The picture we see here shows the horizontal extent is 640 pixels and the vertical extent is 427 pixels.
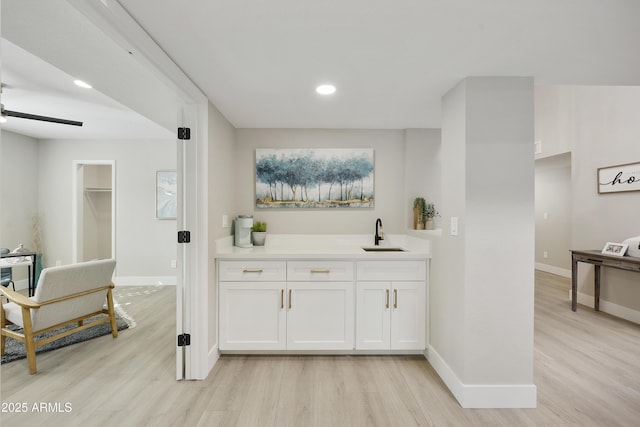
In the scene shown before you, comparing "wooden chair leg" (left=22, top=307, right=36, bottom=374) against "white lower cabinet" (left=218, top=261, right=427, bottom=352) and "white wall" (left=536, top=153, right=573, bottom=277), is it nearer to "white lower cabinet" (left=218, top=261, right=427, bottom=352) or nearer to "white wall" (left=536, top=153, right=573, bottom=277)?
"white lower cabinet" (left=218, top=261, right=427, bottom=352)

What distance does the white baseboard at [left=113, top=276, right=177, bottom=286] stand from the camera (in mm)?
4949

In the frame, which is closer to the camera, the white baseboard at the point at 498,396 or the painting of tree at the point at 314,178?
the white baseboard at the point at 498,396

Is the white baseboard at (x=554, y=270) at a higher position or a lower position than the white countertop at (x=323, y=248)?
lower

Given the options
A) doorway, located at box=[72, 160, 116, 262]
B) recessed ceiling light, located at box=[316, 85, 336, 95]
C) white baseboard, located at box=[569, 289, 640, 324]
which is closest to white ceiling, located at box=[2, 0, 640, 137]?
recessed ceiling light, located at box=[316, 85, 336, 95]

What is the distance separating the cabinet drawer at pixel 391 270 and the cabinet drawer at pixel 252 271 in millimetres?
702

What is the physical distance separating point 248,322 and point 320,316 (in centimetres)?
64

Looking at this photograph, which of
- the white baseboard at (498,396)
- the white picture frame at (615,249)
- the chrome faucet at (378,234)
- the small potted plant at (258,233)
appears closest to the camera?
the white baseboard at (498,396)

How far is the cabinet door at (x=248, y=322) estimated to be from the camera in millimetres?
2711

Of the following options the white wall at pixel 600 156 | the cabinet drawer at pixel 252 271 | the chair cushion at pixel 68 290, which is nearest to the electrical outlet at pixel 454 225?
the cabinet drawer at pixel 252 271

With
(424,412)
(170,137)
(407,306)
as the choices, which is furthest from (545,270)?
Answer: (170,137)

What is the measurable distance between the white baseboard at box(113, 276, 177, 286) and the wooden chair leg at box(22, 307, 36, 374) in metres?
2.45

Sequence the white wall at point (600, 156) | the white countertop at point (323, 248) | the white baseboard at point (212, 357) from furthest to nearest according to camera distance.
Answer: the white wall at point (600, 156)
the white countertop at point (323, 248)
the white baseboard at point (212, 357)

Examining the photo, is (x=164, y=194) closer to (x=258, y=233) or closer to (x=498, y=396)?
(x=258, y=233)

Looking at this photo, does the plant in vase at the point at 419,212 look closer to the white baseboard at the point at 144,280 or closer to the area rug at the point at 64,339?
the area rug at the point at 64,339
